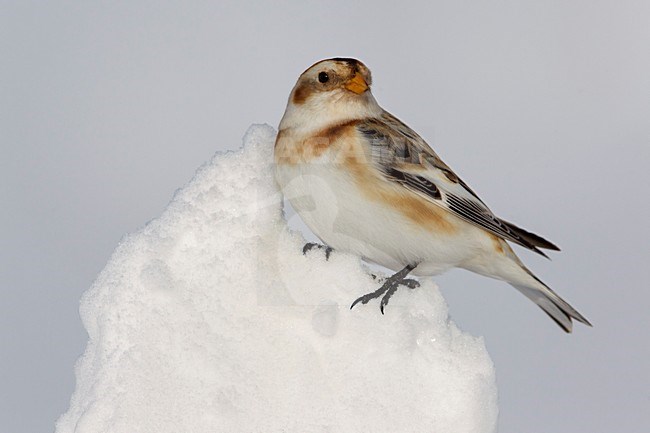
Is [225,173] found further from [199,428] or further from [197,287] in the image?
[199,428]

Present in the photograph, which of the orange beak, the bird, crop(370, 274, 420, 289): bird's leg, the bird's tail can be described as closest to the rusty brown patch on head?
the bird

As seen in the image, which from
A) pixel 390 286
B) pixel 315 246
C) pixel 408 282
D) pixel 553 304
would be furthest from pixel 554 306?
pixel 315 246

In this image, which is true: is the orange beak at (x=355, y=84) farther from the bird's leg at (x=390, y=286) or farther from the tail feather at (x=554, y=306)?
the tail feather at (x=554, y=306)

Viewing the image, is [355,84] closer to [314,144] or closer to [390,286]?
[314,144]

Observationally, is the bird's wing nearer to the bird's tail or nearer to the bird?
the bird

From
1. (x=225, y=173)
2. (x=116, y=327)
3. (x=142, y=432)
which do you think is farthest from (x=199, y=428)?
(x=225, y=173)

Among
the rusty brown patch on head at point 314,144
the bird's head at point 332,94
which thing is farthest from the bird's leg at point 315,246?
the bird's head at point 332,94
